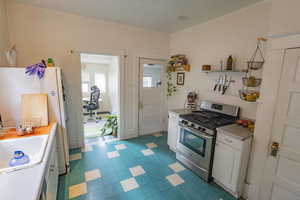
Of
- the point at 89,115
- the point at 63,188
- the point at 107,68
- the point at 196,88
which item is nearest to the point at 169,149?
the point at 196,88

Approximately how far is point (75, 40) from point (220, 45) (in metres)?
2.83

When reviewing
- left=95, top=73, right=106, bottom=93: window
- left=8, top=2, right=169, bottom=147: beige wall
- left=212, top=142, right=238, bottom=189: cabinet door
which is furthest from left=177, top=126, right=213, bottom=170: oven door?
left=95, top=73, right=106, bottom=93: window

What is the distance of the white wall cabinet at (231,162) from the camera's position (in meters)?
1.83

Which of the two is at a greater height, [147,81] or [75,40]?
[75,40]

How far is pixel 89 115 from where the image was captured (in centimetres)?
592

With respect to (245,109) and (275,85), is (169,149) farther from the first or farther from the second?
(275,85)

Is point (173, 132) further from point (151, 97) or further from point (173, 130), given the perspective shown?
point (151, 97)

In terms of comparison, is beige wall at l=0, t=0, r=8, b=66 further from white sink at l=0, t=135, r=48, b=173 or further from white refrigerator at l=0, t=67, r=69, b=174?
white sink at l=0, t=135, r=48, b=173

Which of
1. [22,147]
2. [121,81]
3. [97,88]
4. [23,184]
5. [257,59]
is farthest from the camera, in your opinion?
[97,88]

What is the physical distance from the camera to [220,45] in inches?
104

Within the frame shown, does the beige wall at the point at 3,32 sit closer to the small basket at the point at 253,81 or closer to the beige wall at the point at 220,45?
the beige wall at the point at 220,45

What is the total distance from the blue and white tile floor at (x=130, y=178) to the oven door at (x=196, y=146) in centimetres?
26

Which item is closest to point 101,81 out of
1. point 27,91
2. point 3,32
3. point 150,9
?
point 3,32

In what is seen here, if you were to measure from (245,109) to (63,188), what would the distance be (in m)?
3.05
